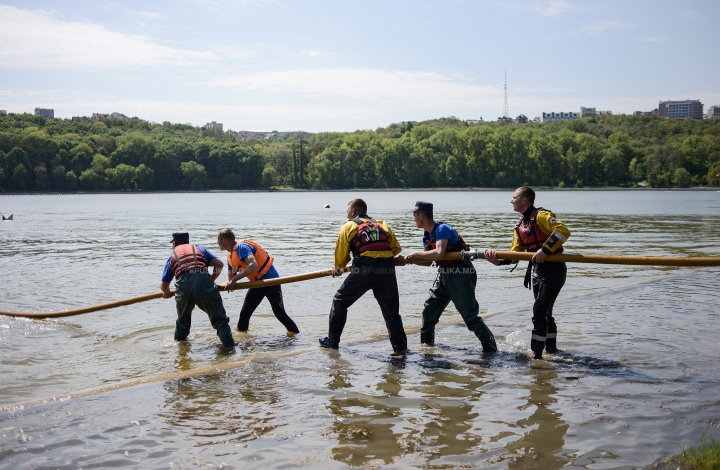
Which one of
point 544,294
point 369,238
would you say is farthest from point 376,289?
point 544,294

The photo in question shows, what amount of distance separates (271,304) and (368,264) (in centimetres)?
266

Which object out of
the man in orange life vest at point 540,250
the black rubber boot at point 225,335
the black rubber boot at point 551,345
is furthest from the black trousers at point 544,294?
the black rubber boot at point 225,335

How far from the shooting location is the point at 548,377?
7.60 meters

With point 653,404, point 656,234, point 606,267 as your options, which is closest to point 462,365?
point 653,404

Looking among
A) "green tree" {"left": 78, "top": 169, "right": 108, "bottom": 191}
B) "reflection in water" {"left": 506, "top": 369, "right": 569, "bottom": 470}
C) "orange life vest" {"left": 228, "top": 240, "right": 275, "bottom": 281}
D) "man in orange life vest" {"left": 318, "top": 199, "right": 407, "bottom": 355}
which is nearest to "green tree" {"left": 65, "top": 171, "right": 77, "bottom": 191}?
"green tree" {"left": 78, "top": 169, "right": 108, "bottom": 191}

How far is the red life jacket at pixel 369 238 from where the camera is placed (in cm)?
841

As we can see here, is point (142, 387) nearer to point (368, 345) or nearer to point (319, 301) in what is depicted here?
point (368, 345)

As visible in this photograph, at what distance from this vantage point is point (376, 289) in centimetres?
862

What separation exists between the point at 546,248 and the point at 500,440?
308 centimetres

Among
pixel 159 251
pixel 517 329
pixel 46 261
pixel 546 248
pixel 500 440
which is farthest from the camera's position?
pixel 159 251

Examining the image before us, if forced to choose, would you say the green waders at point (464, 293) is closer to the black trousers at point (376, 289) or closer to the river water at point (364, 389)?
the river water at point (364, 389)

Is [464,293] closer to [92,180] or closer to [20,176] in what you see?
[20,176]

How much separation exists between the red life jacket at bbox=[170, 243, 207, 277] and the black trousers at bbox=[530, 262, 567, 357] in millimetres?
4636

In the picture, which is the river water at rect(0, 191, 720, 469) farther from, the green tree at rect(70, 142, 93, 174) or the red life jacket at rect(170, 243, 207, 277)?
the green tree at rect(70, 142, 93, 174)
